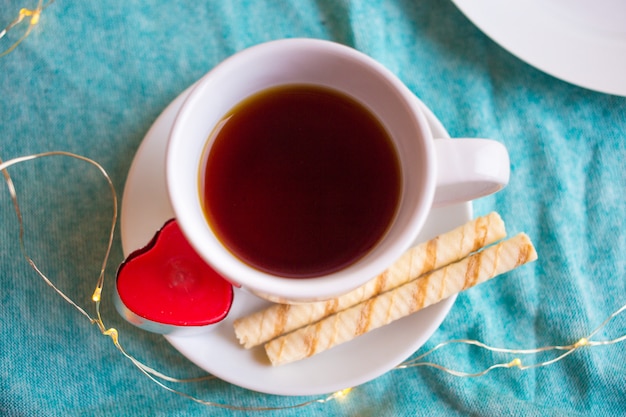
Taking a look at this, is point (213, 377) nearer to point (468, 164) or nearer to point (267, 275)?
point (267, 275)

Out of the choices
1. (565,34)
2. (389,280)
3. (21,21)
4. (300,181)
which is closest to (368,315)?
(389,280)

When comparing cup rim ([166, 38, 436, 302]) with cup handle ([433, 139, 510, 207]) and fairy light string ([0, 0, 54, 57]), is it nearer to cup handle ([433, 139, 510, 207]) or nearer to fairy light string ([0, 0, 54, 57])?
cup handle ([433, 139, 510, 207])

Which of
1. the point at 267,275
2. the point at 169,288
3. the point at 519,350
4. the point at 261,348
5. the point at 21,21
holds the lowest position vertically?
the point at 519,350

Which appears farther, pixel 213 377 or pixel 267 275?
pixel 213 377

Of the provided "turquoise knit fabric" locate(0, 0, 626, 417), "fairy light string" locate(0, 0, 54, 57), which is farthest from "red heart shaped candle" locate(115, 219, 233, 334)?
"fairy light string" locate(0, 0, 54, 57)

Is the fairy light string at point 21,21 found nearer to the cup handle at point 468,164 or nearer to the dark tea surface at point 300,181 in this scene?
the dark tea surface at point 300,181

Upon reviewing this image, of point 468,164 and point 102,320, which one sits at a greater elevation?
point 468,164

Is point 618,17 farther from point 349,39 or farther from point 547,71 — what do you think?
point 349,39

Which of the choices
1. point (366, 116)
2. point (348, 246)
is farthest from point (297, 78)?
point (348, 246)

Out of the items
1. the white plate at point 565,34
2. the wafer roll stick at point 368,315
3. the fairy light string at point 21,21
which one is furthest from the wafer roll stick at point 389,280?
the fairy light string at point 21,21
